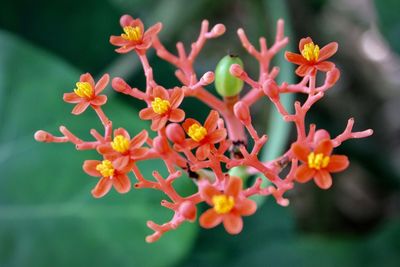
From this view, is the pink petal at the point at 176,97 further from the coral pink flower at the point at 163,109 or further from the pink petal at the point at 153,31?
the pink petal at the point at 153,31

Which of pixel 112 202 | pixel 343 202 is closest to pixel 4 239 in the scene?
pixel 112 202

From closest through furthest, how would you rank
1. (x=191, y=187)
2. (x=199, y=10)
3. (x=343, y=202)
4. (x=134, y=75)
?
(x=191, y=187), (x=134, y=75), (x=199, y=10), (x=343, y=202)

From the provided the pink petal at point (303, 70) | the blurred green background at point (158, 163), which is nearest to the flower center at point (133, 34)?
the pink petal at point (303, 70)

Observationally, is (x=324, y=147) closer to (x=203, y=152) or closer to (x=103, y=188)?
(x=203, y=152)

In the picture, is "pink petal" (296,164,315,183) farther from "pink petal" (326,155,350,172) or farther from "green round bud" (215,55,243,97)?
"green round bud" (215,55,243,97)

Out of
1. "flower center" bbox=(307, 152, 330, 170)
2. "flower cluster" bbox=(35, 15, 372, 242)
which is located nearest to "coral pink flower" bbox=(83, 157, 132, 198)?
"flower cluster" bbox=(35, 15, 372, 242)

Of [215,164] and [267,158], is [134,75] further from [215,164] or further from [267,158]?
[215,164]

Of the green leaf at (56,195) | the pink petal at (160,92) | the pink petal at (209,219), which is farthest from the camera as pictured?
the green leaf at (56,195)
